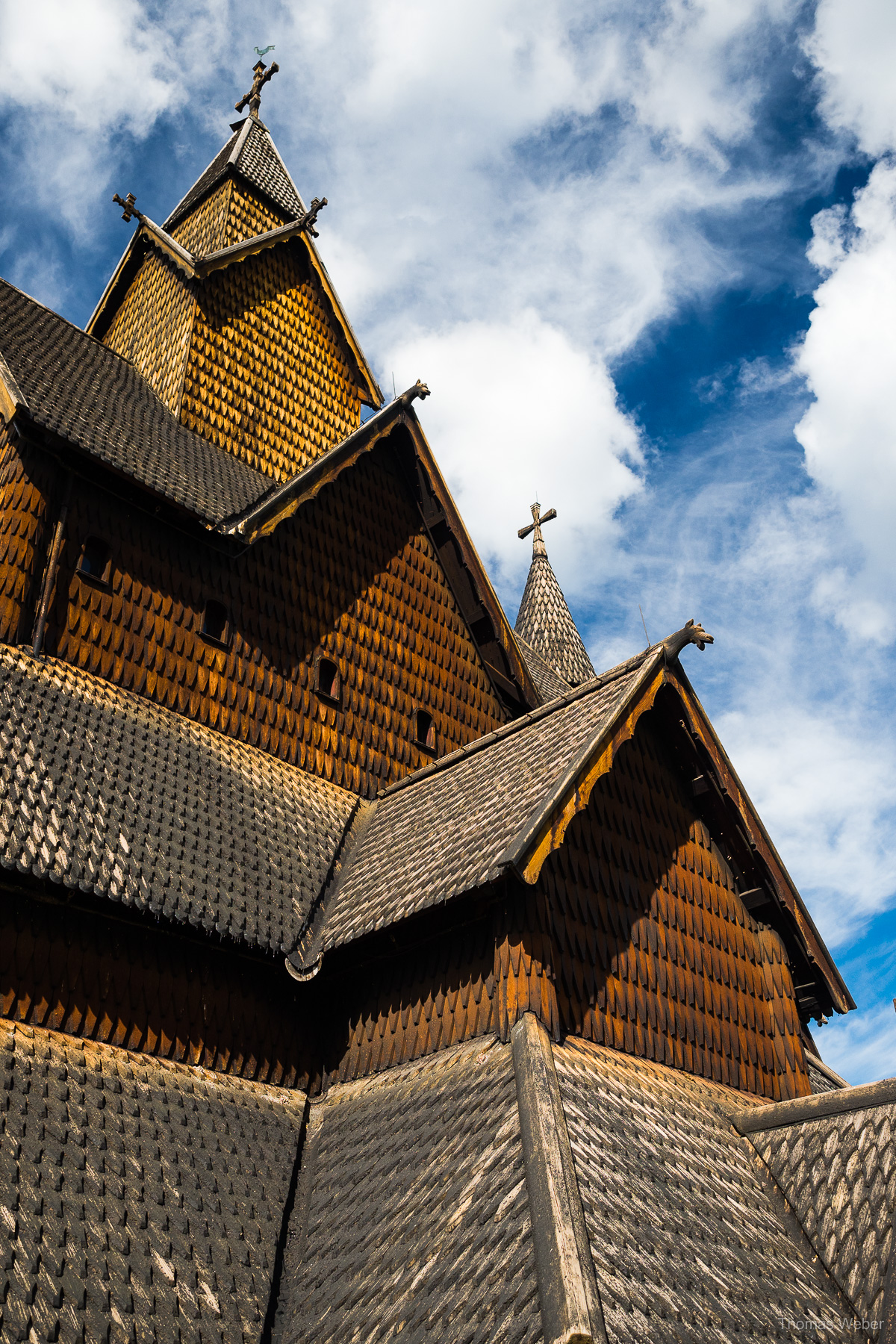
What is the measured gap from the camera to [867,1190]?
6828 mm

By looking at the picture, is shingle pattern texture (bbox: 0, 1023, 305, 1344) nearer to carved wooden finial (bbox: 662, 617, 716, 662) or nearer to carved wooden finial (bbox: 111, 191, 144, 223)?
carved wooden finial (bbox: 662, 617, 716, 662)

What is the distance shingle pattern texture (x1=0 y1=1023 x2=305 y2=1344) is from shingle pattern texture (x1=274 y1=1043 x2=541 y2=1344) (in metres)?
0.30

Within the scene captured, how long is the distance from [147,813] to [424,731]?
490 cm

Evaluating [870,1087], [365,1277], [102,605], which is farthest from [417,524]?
[365,1277]

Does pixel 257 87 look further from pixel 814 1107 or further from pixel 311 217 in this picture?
pixel 814 1107

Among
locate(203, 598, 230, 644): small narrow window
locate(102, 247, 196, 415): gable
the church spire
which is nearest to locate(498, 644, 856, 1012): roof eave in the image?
locate(203, 598, 230, 644): small narrow window

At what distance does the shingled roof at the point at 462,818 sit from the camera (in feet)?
24.3

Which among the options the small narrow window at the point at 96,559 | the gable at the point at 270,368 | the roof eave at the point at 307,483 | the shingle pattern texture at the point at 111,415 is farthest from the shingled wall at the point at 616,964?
the gable at the point at 270,368

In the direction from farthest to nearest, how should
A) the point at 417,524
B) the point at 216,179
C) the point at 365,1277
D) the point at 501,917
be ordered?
1. the point at 216,179
2. the point at 417,524
3. the point at 501,917
4. the point at 365,1277

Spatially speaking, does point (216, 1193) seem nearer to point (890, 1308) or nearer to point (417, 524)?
point (890, 1308)

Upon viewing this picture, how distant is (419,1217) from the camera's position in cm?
577

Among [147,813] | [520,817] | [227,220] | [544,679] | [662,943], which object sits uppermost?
[227,220]

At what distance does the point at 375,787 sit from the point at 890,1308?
21.8ft

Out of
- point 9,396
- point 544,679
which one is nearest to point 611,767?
point 9,396
